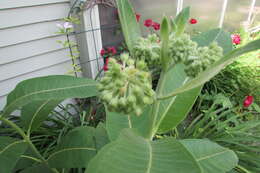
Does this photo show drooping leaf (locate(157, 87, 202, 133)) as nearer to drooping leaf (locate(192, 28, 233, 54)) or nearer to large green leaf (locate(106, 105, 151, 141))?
large green leaf (locate(106, 105, 151, 141))

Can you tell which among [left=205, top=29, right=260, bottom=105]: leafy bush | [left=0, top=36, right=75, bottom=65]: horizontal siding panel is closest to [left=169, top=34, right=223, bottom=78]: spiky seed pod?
[left=0, top=36, right=75, bottom=65]: horizontal siding panel

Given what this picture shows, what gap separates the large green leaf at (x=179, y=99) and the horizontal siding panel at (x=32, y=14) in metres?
1.70

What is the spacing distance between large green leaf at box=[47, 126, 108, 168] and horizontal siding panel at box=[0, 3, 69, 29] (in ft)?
4.74

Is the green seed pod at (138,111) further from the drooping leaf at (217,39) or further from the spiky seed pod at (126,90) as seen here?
the drooping leaf at (217,39)

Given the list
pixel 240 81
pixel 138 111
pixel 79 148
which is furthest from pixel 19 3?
pixel 240 81

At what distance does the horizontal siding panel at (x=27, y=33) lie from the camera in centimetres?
188

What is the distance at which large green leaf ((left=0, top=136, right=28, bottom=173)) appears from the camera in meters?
0.80

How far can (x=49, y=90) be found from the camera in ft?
2.41

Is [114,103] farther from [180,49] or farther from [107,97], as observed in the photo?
[180,49]

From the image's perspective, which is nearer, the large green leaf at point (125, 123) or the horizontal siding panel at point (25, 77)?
the large green leaf at point (125, 123)

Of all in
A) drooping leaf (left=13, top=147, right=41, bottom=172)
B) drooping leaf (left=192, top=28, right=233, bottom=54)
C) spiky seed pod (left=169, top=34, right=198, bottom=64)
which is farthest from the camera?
drooping leaf (left=13, top=147, right=41, bottom=172)

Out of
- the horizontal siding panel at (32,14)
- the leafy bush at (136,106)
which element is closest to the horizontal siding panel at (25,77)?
the horizontal siding panel at (32,14)

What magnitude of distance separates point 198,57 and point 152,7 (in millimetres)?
2904

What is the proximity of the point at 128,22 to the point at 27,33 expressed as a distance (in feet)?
5.62
